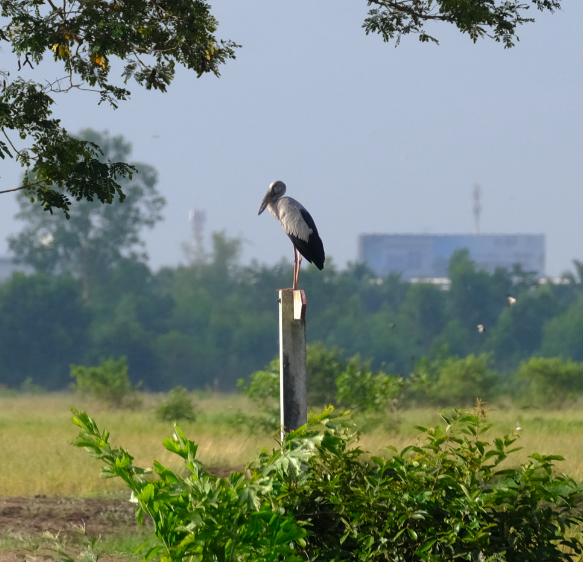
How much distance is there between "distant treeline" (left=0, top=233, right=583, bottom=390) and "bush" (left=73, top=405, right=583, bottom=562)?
38.7m

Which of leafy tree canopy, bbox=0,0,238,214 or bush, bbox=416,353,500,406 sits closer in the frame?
leafy tree canopy, bbox=0,0,238,214

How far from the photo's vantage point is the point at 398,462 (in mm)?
4121

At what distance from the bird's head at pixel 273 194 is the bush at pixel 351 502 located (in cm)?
299

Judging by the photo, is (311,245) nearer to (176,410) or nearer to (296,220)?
(296,220)

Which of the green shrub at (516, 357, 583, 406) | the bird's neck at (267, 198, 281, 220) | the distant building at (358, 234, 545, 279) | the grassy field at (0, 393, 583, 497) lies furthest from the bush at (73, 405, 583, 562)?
the distant building at (358, 234, 545, 279)

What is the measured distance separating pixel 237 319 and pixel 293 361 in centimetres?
3957

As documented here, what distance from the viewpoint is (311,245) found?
6484mm

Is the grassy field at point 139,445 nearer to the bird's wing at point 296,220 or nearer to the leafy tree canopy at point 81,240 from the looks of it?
the bird's wing at point 296,220

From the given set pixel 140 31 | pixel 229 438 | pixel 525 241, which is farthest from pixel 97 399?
pixel 525 241

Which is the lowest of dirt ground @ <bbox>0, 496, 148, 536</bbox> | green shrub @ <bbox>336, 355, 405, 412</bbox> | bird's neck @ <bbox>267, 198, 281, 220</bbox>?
dirt ground @ <bbox>0, 496, 148, 536</bbox>

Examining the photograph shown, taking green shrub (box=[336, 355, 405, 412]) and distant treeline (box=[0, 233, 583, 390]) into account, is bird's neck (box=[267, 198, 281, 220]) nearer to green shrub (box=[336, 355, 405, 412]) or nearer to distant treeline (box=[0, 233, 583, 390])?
green shrub (box=[336, 355, 405, 412])

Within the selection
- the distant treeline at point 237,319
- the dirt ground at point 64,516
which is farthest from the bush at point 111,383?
the distant treeline at point 237,319

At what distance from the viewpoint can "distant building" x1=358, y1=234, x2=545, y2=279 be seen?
274 feet

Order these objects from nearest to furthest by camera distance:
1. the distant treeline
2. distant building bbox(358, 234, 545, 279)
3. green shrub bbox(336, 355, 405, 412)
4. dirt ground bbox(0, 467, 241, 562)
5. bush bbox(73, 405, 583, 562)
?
bush bbox(73, 405, 583, 562), dirt ground bbox(0, 467, 241, 562), green shrub bbox(336, 355, 405, 412), the distant treeline, distant building bbox(358, 234, 545, 279)
